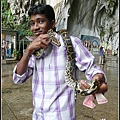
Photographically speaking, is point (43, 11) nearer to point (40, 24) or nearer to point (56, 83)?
point (40, 24)

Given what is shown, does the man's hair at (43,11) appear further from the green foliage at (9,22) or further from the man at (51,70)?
the green foliage at (9,22)

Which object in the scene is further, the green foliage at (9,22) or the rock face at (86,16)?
the green foliage at (9,22)

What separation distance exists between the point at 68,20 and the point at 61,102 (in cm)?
1755

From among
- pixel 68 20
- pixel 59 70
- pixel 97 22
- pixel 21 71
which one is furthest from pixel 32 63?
pixel 97 22

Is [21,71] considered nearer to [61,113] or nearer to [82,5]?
[61,113]

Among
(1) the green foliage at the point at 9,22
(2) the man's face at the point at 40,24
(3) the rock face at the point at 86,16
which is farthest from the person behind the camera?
(1) the green foliage at the point at 9,22

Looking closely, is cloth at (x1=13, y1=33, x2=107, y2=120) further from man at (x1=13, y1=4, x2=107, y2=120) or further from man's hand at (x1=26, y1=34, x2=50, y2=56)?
man's hand at (x1=26, y1=34, x2=50, y2=56)

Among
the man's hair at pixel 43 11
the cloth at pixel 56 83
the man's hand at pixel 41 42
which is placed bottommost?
the cloth at pixel 56 83

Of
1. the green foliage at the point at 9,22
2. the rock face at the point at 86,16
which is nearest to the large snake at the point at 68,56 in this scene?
the rock face at the point at 86,16

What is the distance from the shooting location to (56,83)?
1.01 m

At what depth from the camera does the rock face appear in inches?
650

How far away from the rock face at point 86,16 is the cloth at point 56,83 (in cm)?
1495

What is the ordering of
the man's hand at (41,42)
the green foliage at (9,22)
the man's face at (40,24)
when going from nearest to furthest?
the man's hand at (41,42)
the man's face at (40,24)
the green foliage at (9,22)

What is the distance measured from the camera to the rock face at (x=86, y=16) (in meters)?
16.5
